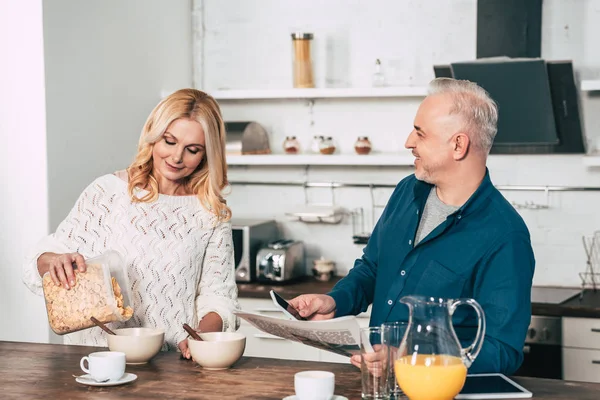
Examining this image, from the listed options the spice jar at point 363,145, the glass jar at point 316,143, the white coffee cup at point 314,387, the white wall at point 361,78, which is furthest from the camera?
the glass jar at point 316,143

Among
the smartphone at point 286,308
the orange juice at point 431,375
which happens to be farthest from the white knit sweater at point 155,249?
the orange juice at point 431,375

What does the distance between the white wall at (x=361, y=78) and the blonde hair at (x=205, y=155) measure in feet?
6.30

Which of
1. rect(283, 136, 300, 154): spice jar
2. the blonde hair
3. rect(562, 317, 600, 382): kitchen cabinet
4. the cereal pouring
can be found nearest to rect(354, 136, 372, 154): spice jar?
rect(283, 136, 300, 154): spice jar

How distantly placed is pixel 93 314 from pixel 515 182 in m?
2.63

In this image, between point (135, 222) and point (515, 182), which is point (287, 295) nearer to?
point (515, 182)

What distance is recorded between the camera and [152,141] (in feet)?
8.50

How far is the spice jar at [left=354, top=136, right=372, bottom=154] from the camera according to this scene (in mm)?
4316

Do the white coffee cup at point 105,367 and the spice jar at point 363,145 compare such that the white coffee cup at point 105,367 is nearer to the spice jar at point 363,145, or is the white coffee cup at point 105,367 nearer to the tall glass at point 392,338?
the tall glass at point 392,338

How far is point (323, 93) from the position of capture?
4.34 meters

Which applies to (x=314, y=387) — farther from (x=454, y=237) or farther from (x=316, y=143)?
(x=316, y=143)

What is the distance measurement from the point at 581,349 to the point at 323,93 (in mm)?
1763

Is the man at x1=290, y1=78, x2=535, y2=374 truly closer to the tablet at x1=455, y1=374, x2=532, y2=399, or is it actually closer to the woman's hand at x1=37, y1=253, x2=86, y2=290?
the tablet at x1=455, y1=374, x2=532, y2=399

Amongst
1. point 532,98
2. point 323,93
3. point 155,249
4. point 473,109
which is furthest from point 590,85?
point 155,249

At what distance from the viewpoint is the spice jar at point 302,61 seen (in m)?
4.38
